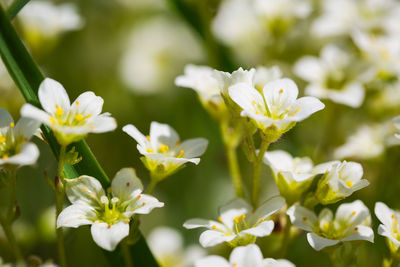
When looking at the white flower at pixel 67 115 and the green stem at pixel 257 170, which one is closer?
the white flower at pixel 67 115

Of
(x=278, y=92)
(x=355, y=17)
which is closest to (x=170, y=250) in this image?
(x=278, y=92)

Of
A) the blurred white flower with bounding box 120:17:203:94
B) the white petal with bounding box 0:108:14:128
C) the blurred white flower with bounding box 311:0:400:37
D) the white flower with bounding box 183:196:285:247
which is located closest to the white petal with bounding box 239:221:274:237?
the white flower with bounding box 183:196:285:247

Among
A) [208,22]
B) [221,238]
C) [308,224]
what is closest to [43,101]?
[221,238]

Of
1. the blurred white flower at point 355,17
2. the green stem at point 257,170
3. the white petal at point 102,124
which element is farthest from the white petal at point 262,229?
the blurred white flower at point 355,17

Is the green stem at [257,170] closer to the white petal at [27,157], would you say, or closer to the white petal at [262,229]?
the white petal at [262,229]

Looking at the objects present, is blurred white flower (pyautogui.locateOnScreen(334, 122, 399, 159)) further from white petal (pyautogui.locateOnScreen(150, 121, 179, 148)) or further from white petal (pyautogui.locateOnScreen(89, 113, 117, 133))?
white petal (pyautogui.locateOnScreen(89, 113, 117, 133))

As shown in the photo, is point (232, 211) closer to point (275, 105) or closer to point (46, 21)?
point (275, 105)

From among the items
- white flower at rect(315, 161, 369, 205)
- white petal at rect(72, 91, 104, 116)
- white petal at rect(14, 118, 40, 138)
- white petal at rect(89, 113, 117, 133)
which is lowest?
white flower at rect(315, 161, 369, 205)
